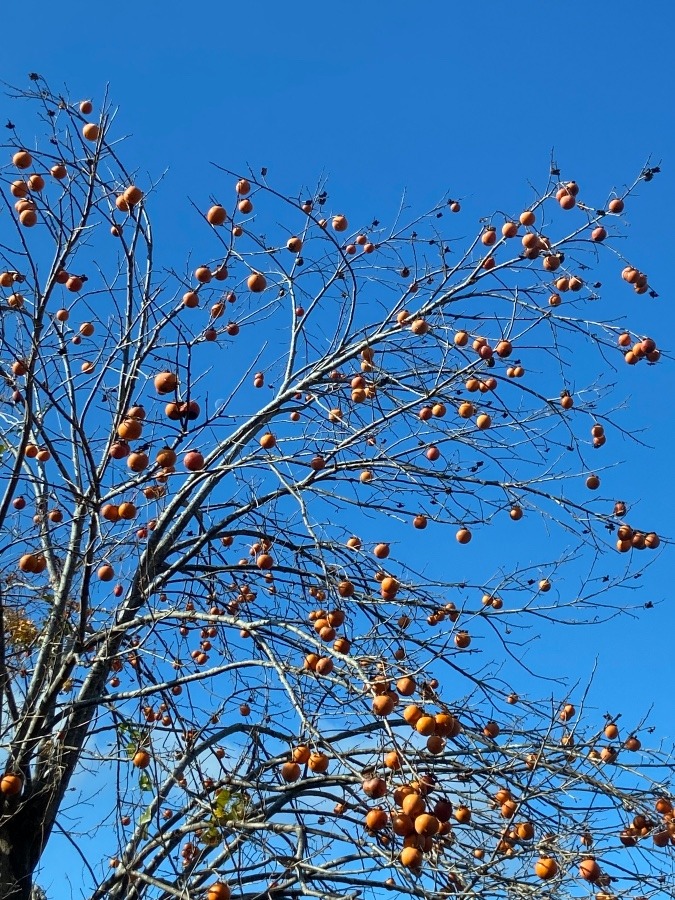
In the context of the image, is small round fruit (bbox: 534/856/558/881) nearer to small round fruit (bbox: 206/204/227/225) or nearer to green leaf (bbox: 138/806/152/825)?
green leaf (bbox: 138/806/152/825)

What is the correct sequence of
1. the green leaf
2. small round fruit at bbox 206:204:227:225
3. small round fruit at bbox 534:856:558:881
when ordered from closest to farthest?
small round fruit at bbox 534:856:558:881 → the green leaf → small round fruit at bbox 206:204:227:225

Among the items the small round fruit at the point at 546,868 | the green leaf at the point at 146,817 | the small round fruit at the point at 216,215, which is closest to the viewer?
the small round fruit at the point at 546,868

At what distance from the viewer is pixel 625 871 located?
13.6 feet

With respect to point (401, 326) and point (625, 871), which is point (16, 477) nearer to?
point (401, 326)

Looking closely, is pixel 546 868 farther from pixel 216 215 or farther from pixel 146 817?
pixel 216 215

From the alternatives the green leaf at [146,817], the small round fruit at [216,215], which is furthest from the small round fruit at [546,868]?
the small round fruit at [216,215]

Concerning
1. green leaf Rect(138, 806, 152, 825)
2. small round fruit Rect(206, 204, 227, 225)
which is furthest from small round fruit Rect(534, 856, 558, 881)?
small round fruit Rect(206, 204, 227, 225)

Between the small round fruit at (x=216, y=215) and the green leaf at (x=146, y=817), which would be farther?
the small round fruit at (x=216, y=215)

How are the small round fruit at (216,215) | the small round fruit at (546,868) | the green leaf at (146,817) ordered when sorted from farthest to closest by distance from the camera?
the small round fruit at (216,215) < the green leaf at (146,817) < the small round fruit at (546,868)

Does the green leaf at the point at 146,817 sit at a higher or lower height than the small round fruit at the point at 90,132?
lower

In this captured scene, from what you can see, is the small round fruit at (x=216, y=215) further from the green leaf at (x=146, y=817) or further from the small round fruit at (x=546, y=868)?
the small round fruit at (x=546, y=868)

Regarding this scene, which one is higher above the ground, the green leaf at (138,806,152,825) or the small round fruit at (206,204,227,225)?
the small round fruit at (206,204,227,225)

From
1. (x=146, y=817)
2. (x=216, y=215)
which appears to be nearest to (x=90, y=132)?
(x=216, y=215)

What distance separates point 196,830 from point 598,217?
4003mm
